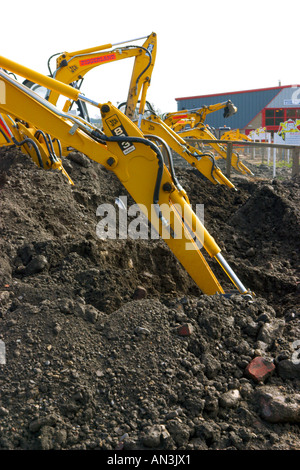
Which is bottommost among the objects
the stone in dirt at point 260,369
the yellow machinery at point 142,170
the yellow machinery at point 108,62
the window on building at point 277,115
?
the stone in dirt at point 260,369

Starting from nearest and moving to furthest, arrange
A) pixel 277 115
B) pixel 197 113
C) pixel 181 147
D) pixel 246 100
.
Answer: pixel 181 147, pixel 197 113, pixel 277 115, pixel 246 100

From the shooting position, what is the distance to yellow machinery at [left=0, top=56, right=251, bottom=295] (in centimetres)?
383

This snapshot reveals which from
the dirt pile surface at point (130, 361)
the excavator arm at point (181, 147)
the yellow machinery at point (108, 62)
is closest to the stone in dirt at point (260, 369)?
the dirt pile surface at point (130, 361)

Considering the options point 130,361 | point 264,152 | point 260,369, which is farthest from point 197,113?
point 264,152

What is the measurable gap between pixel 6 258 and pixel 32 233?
33.9 inches

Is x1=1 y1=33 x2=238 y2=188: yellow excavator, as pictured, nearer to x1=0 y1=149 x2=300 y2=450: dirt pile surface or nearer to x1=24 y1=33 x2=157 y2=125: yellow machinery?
x1=24 y1=33 x2=157 y2=125: yellow machinery

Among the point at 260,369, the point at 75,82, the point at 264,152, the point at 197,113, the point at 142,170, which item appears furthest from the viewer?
the point at 264,152

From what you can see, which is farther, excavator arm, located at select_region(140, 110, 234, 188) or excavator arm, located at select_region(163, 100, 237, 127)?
excavator arm, located at select_region(163, 100, 237, 127)

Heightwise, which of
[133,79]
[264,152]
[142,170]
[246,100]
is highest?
[246,100]

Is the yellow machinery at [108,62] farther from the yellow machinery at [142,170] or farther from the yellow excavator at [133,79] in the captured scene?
the yellow machinery at [142,170]

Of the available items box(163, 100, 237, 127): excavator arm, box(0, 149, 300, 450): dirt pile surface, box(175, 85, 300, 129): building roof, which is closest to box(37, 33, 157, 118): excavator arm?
box(163, 100, 237, 127): excavator arm

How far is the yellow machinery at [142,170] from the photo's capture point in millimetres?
3832

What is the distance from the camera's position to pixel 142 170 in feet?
12.7

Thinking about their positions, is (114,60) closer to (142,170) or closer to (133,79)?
(133,79)
